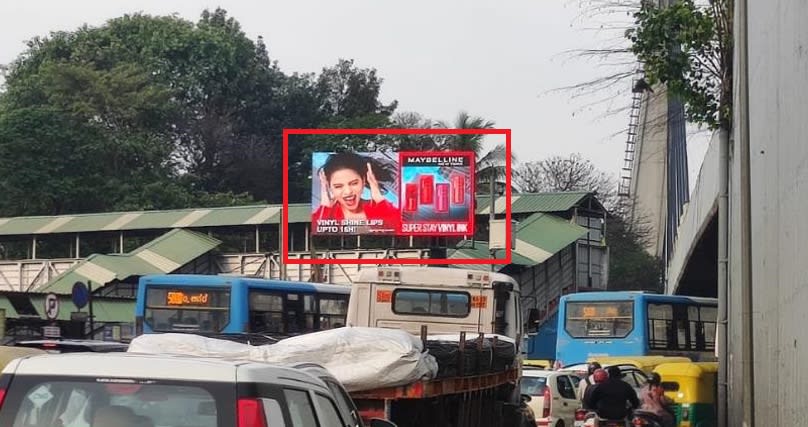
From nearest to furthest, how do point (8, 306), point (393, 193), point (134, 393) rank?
point (134, 393), point (8, 306), point (393, 193)

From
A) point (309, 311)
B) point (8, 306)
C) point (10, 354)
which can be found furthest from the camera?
point (8, 306)

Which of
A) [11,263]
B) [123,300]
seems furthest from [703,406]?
[11,263]

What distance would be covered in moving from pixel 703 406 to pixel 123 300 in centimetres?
2427

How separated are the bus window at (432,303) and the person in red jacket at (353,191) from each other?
21327mm

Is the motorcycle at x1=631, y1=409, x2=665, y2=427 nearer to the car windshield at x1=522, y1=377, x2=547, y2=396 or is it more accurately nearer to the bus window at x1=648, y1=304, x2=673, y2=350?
the car windshield at x1=522, y1=377, x2=547, y2=396

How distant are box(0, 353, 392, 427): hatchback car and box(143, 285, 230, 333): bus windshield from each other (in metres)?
21.2

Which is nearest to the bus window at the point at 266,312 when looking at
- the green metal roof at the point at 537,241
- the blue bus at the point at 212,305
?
the blue bus at the point at 212,305

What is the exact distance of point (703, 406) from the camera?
22641 mm

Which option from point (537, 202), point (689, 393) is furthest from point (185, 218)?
point (689, 393)

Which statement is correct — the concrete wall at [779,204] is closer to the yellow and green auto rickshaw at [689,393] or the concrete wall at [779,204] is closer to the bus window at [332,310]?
the yellow and green auto rickshaw at [689,393]

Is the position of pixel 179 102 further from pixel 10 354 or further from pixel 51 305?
pixel 10 354

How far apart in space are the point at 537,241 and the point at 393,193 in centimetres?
Result: 886

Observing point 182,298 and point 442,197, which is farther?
point 442,197

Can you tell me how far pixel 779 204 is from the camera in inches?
452
